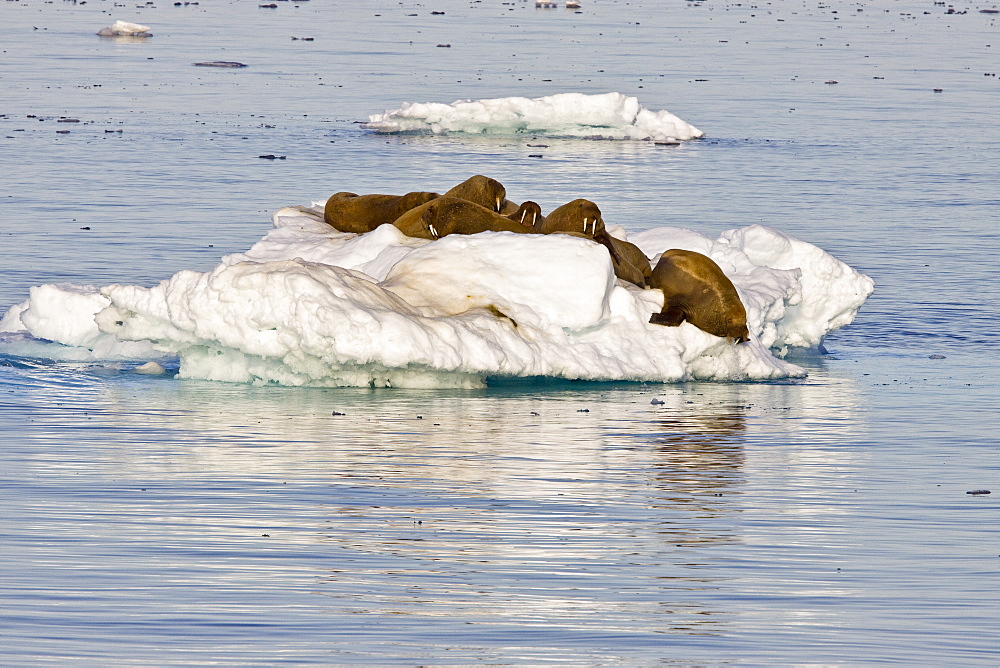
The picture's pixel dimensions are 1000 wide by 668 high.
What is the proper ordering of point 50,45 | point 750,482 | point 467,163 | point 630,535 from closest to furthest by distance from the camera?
point 630,535
point 750,482
point 467,163
point 50,45

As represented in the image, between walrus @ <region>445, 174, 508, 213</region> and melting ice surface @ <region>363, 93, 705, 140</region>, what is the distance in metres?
18.3

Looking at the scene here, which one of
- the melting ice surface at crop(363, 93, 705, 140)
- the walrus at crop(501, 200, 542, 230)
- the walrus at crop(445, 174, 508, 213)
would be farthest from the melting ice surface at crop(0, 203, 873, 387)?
the melting ice surface at crop(363, 93, 705, 140)

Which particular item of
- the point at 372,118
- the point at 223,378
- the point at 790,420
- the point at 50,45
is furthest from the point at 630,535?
the point at 50,45

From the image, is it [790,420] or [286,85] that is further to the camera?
[286,85]

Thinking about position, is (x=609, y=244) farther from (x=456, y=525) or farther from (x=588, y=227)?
(x=456, y=525)

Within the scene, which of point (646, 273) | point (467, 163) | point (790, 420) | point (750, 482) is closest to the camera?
point (750, 482)

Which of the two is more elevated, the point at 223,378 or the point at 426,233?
the point at 426,233

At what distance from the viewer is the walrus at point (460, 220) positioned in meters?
17.0

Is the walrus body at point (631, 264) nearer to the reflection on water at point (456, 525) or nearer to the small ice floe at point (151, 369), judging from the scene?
the reflection on water at point (456, 525)

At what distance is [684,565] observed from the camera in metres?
9.41

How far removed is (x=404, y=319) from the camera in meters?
14.4

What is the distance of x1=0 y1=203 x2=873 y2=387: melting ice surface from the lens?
1431 cm

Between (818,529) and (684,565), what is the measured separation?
4.26 ft

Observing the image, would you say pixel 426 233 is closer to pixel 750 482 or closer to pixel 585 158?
pixel 750 482
